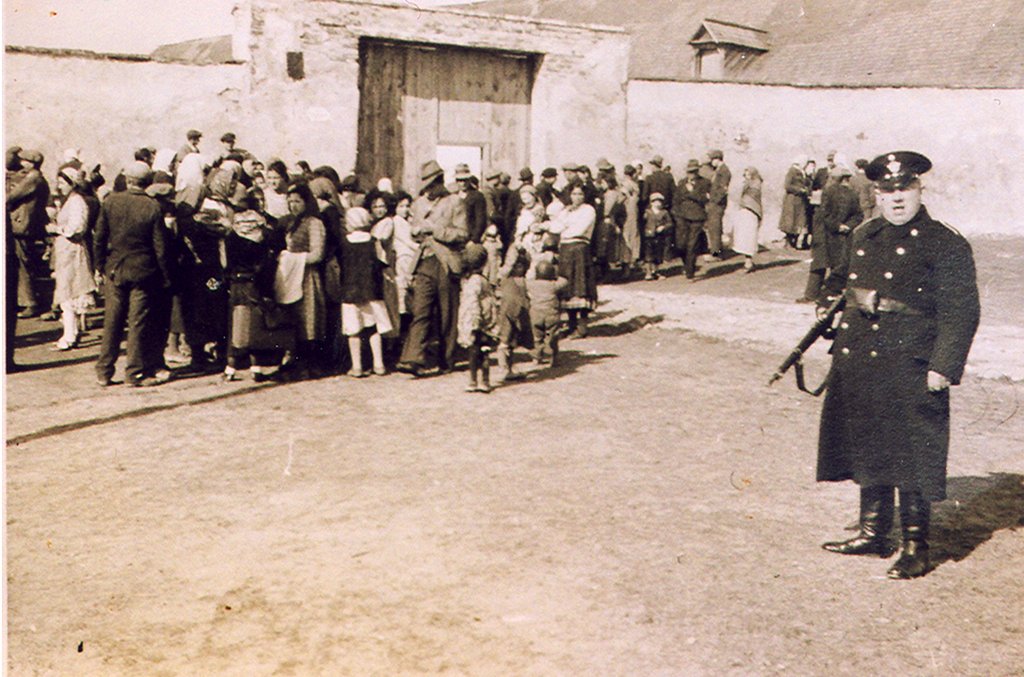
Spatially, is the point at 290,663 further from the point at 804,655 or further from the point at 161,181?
the point at 161,181

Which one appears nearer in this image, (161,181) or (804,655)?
(804,655)

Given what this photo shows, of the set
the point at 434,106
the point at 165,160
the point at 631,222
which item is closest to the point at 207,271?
the point at 165,160

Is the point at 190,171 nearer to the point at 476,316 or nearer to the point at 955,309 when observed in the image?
the point at 476,316

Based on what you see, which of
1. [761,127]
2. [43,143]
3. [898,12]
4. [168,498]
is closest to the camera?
[168,498]

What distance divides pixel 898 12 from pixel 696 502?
11913 mm

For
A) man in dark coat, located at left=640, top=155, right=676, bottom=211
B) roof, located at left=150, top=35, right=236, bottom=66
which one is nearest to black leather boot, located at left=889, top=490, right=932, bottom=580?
roof, located at left=150, top=35, right=236, bottom=66

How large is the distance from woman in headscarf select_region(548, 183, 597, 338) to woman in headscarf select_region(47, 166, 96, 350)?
167 inches

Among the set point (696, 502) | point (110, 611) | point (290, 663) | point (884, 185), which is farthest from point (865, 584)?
point (110, 611)

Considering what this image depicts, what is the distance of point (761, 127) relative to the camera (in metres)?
16.2

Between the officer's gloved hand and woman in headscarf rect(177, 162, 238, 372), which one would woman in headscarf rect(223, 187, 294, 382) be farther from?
the officer's gloved hand

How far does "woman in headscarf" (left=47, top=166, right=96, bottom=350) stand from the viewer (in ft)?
29.2

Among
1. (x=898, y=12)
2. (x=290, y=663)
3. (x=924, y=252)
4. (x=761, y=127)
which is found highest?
(x=898, y=12)

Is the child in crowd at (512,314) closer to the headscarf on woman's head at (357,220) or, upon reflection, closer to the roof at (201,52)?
the headscarf on woman's head at (357,220)

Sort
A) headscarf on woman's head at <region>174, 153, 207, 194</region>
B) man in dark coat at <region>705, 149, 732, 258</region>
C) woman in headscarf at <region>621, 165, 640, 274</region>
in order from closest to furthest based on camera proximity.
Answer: headscarf on woman's head at <region>174, 153, 207, 194</region>, woman in headscarf at <region>621, 165, 640, 274</region>, man in dark coat at <region>705, 149, 732, 258</region>
